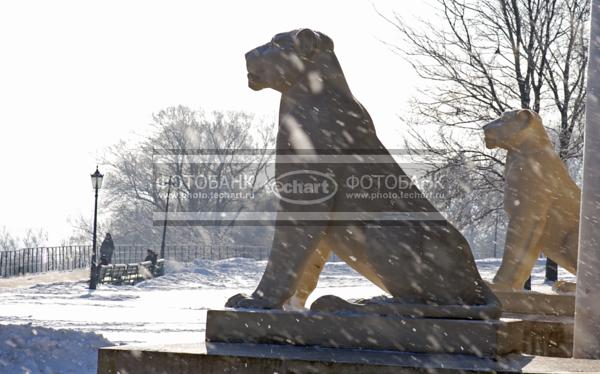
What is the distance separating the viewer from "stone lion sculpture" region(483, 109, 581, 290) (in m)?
7.07

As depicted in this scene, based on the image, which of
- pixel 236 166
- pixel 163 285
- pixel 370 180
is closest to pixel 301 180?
pixel 370 180

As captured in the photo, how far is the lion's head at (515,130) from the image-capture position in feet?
23.1

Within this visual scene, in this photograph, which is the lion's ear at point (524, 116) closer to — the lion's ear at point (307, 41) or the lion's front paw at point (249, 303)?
the lion's ear at point (307, 41)

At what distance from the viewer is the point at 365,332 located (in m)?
4.30

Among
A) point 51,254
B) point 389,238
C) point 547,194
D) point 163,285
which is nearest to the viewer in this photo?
point 389,238

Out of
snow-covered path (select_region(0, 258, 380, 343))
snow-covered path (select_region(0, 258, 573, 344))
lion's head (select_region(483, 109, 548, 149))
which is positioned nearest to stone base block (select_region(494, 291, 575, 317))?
lion's head (select_region(483, 109, 548, 149))

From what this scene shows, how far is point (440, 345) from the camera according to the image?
164 inches

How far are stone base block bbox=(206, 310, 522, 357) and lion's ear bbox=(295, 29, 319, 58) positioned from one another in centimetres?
150

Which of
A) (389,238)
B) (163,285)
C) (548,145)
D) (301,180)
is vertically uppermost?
(548,145)

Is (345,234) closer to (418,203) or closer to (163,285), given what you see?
(418,203)

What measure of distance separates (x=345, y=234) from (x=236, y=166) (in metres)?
50.9

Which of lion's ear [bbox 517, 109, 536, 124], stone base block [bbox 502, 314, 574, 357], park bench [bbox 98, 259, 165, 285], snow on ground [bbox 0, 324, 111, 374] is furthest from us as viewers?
park bench [bbox 98, 259, 165, 285]

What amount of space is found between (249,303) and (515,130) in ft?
11.3

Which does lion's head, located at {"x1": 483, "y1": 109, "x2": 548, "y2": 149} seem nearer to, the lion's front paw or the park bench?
the lion's front paw
